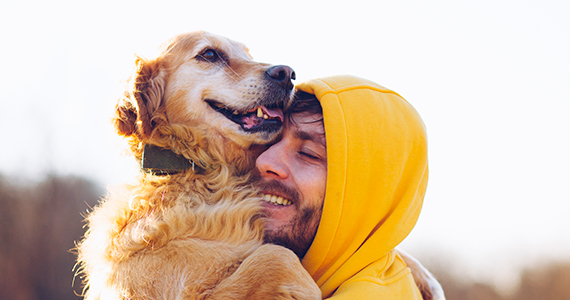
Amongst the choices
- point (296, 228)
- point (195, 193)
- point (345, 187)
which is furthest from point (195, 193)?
point (345, 187)

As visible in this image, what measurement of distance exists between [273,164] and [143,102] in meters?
0.92

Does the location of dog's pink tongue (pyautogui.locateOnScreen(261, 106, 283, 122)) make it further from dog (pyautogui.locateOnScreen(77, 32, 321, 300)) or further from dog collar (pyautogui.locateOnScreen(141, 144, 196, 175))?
dog collar (pyautogui.locateOnScreen(141, 144, 196, 175))

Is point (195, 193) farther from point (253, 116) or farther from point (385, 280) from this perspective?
point (385, 280)

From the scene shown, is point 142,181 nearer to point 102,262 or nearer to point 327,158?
point 102,262

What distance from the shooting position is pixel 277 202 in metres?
2.06

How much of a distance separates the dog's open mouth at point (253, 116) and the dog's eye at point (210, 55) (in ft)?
1.19

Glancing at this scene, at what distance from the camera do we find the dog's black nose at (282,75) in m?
2.26

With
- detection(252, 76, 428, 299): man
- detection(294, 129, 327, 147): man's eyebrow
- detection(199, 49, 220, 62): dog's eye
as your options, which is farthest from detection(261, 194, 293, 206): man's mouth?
detection(199, 49, 220, 62): dog's eye

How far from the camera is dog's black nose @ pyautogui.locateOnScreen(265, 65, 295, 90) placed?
2258mm

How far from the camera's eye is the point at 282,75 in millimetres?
2260

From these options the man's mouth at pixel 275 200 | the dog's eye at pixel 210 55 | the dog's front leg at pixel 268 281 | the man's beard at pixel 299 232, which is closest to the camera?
the dog's front leg at pixel 268 281

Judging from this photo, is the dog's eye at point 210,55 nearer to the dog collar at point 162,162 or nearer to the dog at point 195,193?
the dog at point 195,193

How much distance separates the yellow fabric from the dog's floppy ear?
40.6 inches

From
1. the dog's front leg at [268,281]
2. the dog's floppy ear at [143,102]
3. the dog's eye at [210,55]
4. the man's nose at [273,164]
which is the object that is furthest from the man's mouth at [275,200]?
the dog's eye at [210,55]
